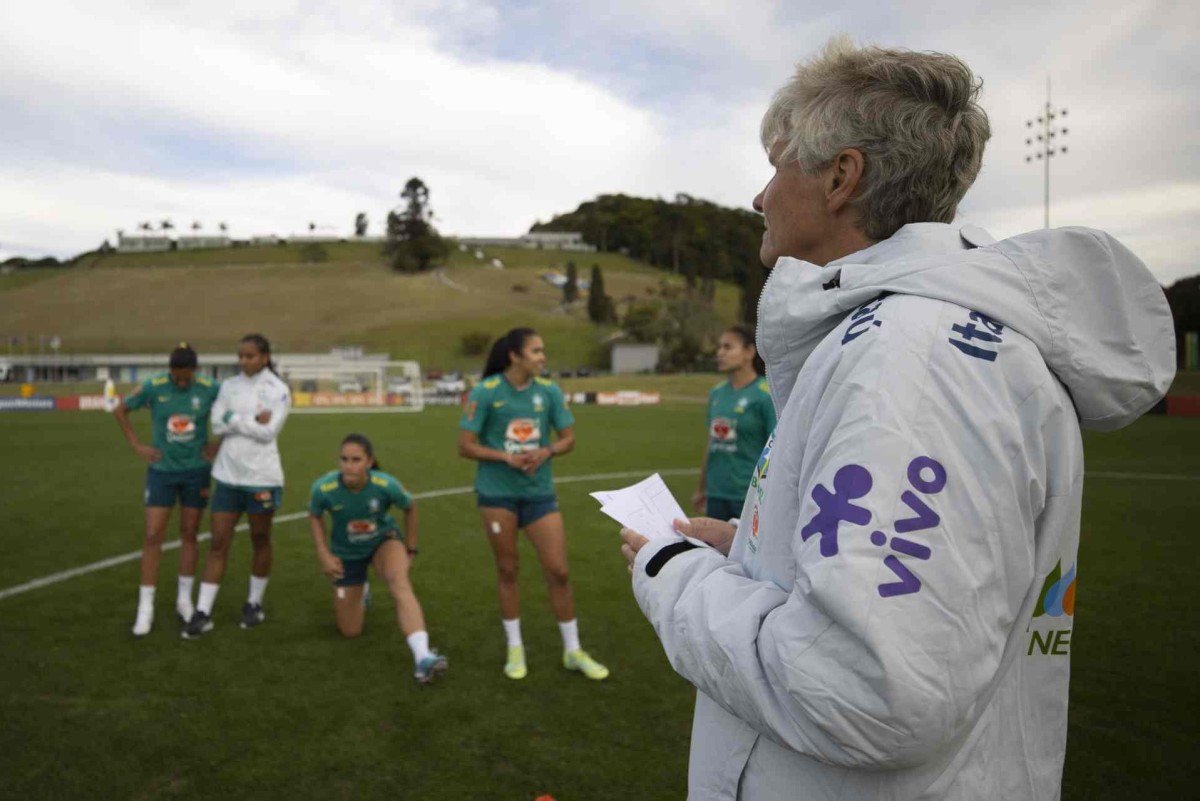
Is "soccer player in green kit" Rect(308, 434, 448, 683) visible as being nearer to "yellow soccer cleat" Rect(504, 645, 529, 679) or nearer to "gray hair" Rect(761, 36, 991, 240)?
"yellow soccer cleat" Rect(504, 645, 529, 679)

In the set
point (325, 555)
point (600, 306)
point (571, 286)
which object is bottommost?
point (325, 555)

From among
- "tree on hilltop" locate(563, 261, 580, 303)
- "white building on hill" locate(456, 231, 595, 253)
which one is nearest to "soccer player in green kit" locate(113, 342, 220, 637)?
"tree on hilltop" locate(563, 261, 580, 303)

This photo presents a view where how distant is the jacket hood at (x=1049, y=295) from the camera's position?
3.93ft

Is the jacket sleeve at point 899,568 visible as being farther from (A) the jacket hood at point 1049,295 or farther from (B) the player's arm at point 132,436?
(B) the player's arm at point 132,436

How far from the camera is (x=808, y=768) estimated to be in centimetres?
128

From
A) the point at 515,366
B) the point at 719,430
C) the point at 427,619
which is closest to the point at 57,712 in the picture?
the point at 427,619

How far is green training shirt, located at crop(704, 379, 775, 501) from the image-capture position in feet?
21.6

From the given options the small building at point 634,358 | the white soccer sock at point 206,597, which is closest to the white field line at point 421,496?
the white soccer sock at point 206,597

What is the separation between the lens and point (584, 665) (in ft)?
18.5

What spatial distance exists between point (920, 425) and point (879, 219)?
1.66 ft

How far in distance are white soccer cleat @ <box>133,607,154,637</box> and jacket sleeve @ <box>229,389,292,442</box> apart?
5.24ft

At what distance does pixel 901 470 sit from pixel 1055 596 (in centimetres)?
64

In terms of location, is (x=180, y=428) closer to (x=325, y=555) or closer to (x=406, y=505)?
(x=325, y=555)

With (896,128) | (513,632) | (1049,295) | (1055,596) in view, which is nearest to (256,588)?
(513,632)
